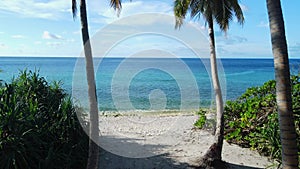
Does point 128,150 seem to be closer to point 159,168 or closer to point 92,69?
point 159,168

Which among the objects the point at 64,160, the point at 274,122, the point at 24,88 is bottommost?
the point at 64,160

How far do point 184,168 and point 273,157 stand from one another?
220 cm

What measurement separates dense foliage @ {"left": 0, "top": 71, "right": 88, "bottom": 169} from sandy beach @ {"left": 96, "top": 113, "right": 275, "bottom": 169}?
3.40 ft

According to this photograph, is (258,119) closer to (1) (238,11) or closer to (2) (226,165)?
(2) (226,165)

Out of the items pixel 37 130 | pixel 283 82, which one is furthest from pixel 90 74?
pixel 283 82

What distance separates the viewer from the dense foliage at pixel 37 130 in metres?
5.20

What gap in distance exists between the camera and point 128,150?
26.1 feet

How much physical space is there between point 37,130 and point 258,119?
17.9 feet

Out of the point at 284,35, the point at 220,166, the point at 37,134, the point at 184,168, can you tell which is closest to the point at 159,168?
the point at 184,168

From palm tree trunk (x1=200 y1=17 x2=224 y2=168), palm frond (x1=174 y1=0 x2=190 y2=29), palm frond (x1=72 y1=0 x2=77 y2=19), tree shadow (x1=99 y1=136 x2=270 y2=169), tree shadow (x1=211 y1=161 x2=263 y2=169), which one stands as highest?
palm frond (x1=174 y1=0 x2=190 y2=29)

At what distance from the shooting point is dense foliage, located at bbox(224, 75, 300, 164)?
7047mm

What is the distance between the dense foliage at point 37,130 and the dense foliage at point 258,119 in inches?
167

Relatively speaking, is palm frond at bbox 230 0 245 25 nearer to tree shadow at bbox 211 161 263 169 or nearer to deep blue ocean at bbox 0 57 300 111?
deep blue ocean at bbox 0 57 300 111

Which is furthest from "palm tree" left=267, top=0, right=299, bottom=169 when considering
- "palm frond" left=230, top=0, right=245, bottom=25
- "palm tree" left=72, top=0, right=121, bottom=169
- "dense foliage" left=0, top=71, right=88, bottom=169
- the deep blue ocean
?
the deep blue ocean
